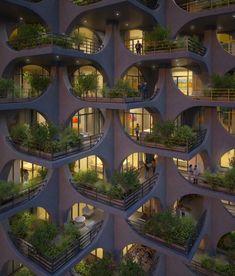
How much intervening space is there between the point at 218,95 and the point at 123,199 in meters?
10.2

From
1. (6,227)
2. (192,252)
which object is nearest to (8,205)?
(6,227)

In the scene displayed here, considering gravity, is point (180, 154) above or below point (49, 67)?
below

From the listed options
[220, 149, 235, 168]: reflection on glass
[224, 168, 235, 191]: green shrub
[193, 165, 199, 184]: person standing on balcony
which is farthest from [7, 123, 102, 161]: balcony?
[220, 149, 235, 168]: reflection on glass

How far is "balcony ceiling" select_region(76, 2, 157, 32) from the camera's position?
1988 cm

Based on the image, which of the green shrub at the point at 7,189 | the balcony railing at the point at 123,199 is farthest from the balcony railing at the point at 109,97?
the green shrub at the point at 7,189

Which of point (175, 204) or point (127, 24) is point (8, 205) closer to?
point (175, 204)

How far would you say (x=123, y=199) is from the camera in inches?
748

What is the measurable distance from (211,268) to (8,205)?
14.1 meters

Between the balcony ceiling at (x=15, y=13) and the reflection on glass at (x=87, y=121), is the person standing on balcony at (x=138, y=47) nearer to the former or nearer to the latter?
the reflection on glass at (x=87, y=121)

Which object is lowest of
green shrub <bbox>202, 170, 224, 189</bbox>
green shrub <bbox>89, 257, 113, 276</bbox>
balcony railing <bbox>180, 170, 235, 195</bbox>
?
green shrub <bbox>89, 257, 113, 276</bbox>

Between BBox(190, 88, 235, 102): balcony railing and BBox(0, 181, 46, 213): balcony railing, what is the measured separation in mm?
13104

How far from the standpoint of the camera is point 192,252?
1962 centimetres

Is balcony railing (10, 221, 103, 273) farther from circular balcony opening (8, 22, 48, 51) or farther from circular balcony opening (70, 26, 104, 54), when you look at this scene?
circular balcony opening (70, 26, 104, 54)

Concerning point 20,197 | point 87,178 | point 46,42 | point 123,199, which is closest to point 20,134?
point 20,197
